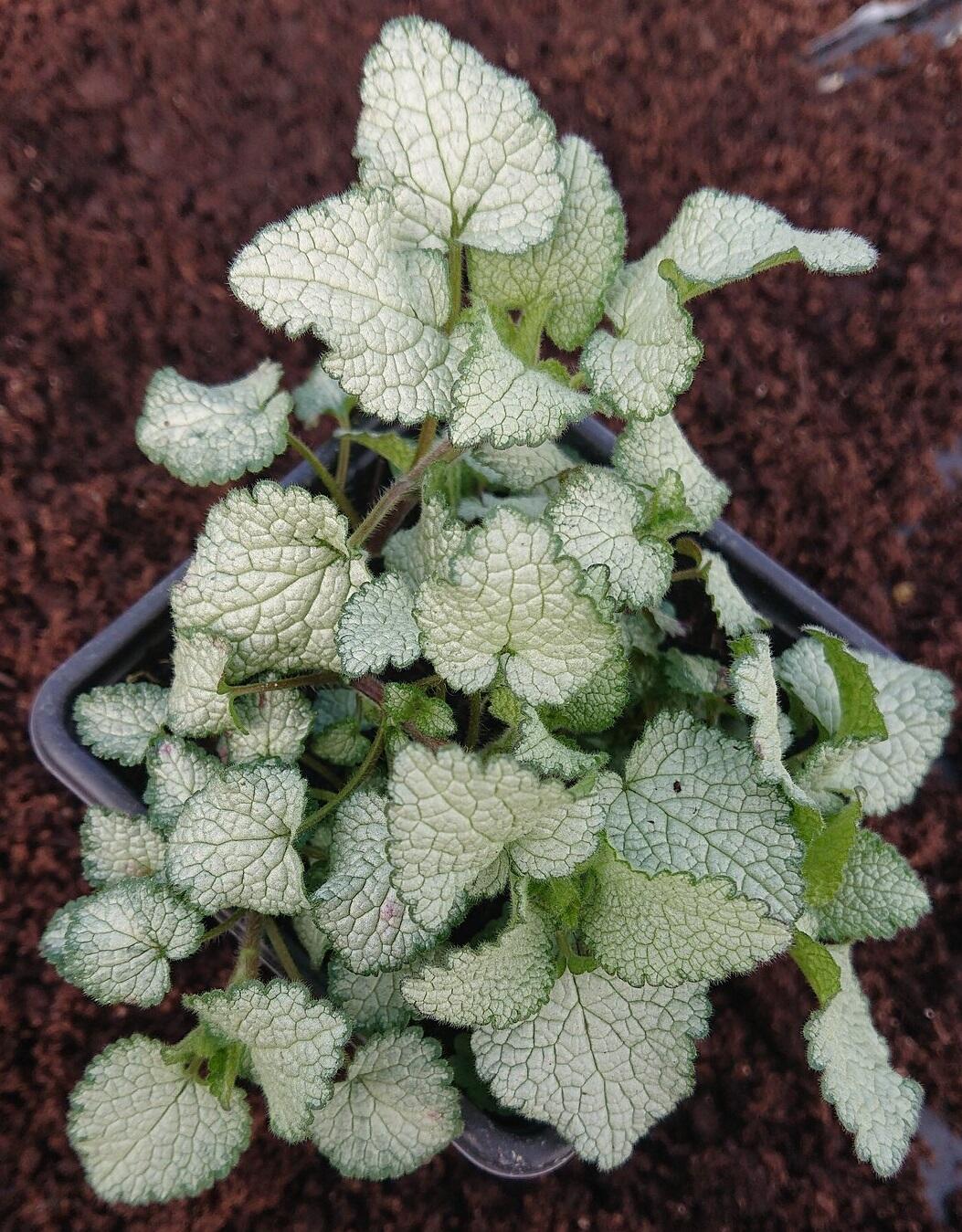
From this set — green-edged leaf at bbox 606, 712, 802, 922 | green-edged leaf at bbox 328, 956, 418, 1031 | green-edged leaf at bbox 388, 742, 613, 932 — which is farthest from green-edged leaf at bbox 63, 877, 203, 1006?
green-edged leaf at bbox 606, 712, 802, 922

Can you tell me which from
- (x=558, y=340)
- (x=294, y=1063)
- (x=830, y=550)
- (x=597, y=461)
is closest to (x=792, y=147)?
(x=830, y=550)

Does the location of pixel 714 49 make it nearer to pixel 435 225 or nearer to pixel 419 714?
pixel 435 225

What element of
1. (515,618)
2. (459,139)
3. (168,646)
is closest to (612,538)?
(515,618)

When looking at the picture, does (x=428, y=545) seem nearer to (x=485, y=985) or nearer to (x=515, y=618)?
(x=515, y=618)

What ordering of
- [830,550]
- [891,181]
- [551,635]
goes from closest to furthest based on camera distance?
[551,635] → [830,550] → [891,181]

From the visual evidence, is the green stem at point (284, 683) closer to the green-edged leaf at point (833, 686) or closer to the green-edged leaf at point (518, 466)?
the green-edged leaf at point (518, 466)
